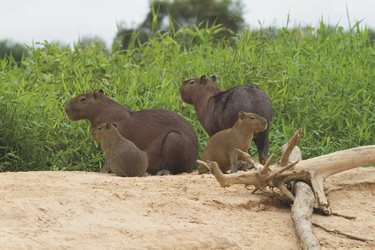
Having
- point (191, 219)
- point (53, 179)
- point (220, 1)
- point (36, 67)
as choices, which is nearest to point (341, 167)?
point (191, 219)

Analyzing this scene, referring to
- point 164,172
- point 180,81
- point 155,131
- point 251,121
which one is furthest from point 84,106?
point 180,81

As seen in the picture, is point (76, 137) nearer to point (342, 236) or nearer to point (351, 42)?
point (342, 236)

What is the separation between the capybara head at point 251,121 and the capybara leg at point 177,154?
702mm

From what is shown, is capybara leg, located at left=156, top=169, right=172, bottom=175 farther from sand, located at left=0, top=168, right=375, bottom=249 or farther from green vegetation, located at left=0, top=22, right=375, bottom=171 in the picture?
green vegetation, located at left=0, top=22, right=375, bottom=171

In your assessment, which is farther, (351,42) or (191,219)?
(351,42)

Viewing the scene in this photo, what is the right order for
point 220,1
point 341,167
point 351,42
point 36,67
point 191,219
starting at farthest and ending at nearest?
point 220,1, point 351,42, point 36,67, point 341,167, point 191,219

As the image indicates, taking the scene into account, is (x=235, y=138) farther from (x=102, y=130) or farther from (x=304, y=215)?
(x=304, y=215)

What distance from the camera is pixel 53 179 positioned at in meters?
4.46

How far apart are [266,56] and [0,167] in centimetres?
411

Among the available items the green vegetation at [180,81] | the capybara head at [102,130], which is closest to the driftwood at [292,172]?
the capybara head at [102,130]

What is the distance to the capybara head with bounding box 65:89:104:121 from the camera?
557 cm

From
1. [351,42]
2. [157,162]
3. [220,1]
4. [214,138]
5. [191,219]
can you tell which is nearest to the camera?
[191,219]

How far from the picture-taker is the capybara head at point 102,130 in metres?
5.25

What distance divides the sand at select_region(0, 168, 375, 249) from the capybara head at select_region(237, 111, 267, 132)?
0.71m
